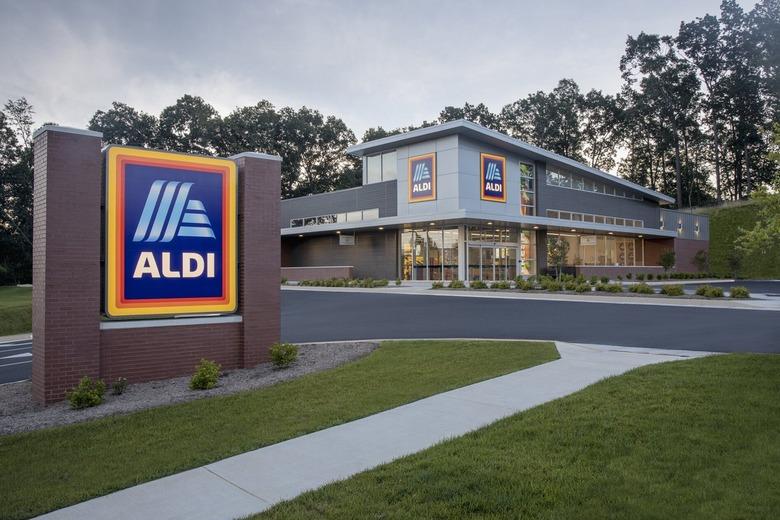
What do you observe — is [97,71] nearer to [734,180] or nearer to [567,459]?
[567,459]

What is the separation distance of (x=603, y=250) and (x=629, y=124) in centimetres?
3392

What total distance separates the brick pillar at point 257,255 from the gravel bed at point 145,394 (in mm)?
596

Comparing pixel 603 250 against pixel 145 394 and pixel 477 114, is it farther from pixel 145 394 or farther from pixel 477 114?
pixel 145 394

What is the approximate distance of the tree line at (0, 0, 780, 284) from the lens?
60.8 meters

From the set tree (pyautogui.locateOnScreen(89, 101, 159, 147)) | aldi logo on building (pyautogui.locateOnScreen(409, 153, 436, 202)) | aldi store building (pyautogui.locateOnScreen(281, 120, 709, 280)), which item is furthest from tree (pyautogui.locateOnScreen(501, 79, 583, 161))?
tree (pyautogui.locateOnScreen(89, 101, 159, 147))

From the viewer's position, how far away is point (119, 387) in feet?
25.8

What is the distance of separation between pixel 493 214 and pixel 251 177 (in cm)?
2406

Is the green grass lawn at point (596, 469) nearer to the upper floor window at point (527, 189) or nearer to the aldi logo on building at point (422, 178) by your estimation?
the aldi logo on building at point (422, 178)

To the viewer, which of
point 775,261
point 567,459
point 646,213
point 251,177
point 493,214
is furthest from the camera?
point 646,213

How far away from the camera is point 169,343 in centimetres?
880

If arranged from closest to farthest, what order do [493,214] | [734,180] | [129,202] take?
[129,202] → [493,214] → [734,180]

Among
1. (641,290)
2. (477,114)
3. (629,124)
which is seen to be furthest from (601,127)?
(641,290)

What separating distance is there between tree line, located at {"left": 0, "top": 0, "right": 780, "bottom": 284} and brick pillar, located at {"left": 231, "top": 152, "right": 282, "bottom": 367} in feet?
176

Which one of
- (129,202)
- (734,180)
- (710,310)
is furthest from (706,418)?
(734,180)
